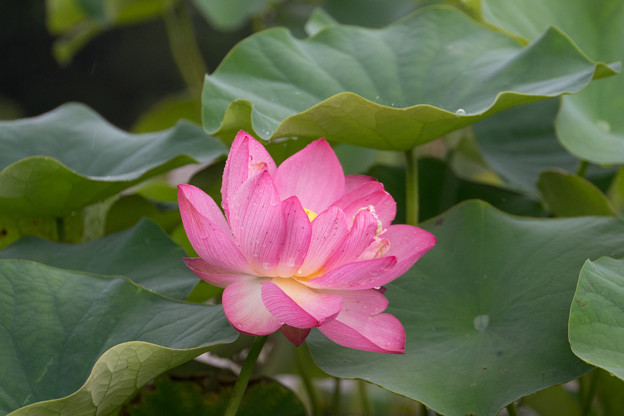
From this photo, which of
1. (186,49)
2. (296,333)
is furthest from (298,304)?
(186,49)

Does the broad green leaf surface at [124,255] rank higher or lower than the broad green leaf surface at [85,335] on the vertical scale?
lower

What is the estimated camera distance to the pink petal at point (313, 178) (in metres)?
0.48

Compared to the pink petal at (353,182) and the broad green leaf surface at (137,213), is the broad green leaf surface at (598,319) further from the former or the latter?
the broad green leaf surface at (137,213)

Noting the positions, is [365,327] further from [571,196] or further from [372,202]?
[571,196]

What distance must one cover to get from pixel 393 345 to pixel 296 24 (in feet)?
4.08

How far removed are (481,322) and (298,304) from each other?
20cm

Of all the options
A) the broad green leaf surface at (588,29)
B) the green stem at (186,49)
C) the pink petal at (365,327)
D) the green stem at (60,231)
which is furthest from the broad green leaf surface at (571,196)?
the green stem at (186,49)

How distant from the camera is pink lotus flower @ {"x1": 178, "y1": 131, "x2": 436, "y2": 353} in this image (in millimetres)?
409

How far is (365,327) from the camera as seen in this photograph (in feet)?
1.42

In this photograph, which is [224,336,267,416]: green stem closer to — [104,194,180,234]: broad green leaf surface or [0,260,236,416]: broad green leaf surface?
[0,260,236,416]: broad green leaf surface

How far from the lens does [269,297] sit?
402 millimetres

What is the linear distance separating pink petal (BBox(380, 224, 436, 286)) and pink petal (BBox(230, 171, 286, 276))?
87 millimetres

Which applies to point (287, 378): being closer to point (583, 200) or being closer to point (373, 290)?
point (583, 200)

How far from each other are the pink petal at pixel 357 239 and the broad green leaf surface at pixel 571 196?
1.16 feet
